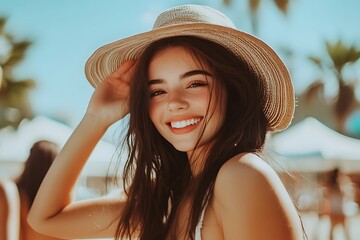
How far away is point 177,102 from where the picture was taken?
2010 millimetres

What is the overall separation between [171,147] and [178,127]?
1.12 ft

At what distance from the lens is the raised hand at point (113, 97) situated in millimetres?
2451

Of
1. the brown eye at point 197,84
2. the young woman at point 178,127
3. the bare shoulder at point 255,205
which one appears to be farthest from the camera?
the brown eye at point 197,84

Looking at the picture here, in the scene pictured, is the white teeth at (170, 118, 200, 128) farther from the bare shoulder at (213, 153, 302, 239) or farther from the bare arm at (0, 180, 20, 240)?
the bare arm at (0, 180, 20, 240)

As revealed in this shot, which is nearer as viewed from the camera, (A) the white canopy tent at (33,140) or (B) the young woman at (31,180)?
(B) the young woman at (31,180)

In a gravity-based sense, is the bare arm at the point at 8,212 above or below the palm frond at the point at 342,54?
above

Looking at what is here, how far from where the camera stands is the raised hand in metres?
2.45

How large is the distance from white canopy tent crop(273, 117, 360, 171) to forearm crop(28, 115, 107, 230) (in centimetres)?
1316

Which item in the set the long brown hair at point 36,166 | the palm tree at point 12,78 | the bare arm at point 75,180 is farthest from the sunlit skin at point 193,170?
the palm tree at point 12,78

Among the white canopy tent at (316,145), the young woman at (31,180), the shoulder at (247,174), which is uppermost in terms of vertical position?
the shoulder at (247,174)

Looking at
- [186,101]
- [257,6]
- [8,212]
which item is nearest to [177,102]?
[186,101]

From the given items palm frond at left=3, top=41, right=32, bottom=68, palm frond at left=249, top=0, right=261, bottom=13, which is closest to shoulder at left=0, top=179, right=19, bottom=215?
palm frond at left=249, top=0, right=261, bottom=13

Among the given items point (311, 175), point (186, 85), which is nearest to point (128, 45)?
point (186, 85)

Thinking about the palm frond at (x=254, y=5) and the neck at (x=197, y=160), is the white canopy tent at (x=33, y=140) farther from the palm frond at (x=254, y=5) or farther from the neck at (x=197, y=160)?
the palm frond at (x=254, y=5)
